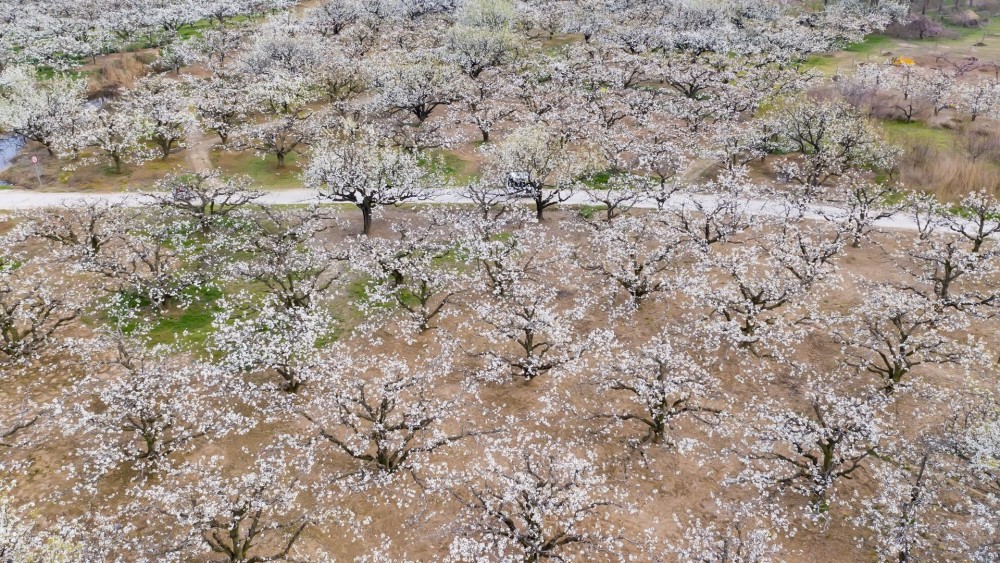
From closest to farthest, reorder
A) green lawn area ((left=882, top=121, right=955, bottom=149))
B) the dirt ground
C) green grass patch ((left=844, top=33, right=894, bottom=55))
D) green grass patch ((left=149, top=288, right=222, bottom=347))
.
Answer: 1. the dirt ground
2. green grass patch ((left=149, top=288, right=222, bottom=347))
3. green lawn area ((left=882, top=121, right=955, bottom=149))
4. green grass patch ((left=844, top=33, right=894, bottom=55))

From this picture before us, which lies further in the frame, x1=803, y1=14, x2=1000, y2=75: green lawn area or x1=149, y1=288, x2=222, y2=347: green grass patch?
x1=803, y1=14, x2=1000, y2=75: green lawn area

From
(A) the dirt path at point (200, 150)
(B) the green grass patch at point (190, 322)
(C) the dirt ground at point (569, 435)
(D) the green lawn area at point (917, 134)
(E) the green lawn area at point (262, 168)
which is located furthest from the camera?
(D) the green lawn area at point (917, 134)

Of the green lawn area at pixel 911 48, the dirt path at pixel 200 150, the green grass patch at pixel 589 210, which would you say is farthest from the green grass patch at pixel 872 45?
the dirt path at pixel 200 150

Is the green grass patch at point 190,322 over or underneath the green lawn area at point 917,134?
over

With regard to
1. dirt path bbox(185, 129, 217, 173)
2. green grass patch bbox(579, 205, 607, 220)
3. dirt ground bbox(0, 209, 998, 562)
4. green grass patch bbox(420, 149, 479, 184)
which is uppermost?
dirt path bbox(185, 129, 217, 173)

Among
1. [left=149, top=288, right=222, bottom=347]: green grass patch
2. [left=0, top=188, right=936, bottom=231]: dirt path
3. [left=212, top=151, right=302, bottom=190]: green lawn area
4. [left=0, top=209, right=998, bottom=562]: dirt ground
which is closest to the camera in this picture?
[left=0, top=209, right=998, bottom=562]: dirt ground

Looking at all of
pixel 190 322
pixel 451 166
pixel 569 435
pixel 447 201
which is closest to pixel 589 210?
pixel 447 201

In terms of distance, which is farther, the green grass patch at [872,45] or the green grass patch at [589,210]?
the green grass patch at [872,45]

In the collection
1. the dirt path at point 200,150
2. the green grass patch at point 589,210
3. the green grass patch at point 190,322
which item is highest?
the dirt path at point 200,150

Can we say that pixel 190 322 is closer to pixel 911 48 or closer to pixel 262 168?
pixel 262 168

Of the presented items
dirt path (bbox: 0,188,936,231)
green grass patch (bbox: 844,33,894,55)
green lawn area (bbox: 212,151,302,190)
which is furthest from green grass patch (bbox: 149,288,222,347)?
green grass patch (bbox: 844,33,894,55)

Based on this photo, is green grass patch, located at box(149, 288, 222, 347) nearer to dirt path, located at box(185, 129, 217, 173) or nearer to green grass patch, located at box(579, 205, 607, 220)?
dirt path, located at box(185, 129, 217, 173)

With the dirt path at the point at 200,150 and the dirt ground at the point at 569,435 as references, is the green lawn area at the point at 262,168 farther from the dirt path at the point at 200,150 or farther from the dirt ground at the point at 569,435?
the dirt ground at the point at 569,435
